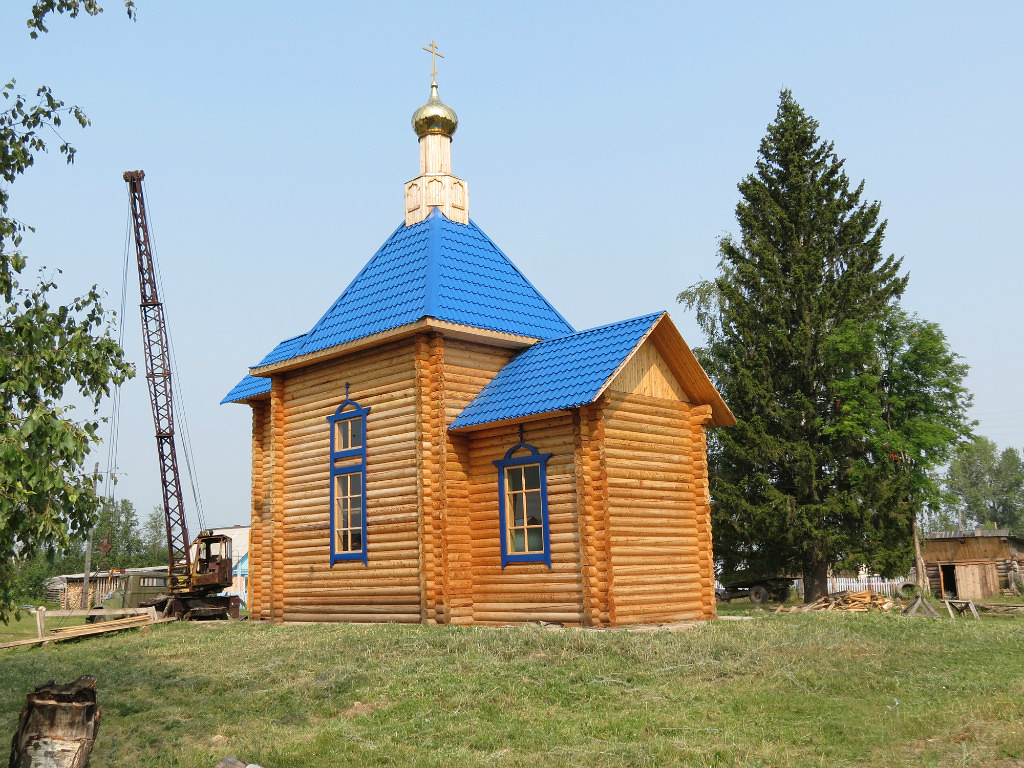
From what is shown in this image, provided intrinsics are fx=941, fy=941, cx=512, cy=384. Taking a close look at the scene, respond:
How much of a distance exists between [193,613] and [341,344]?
1166 centimetres

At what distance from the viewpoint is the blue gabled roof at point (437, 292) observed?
17219mm

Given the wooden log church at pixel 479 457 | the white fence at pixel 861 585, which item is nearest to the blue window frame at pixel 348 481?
the wooden log church at pixel 479 457

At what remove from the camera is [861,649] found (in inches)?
472

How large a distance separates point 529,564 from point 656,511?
2410mm

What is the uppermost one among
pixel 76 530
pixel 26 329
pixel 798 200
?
pixel 798 200

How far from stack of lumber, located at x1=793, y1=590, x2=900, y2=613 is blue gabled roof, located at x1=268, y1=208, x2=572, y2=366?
961 cm

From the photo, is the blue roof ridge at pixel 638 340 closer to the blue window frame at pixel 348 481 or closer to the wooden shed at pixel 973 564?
the blue window frame at pixel 348 481

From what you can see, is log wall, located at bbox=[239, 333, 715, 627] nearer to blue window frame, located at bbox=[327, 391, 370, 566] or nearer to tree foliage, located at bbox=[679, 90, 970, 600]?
blue window frame, located at bbox=[327, 391, 370, 566]

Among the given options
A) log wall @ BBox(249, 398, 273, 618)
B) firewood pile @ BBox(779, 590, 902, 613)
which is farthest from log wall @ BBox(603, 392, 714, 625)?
log wall @ BBox(249, 398, 273, 618)

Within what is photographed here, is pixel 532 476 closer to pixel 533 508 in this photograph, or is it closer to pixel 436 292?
pixel 533 508

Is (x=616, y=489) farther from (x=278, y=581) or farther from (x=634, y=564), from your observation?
(x=278, y=581)

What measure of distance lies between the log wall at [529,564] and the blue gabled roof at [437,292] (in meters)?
2.40

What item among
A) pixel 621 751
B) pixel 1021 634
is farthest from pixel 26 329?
pixel 1021 634

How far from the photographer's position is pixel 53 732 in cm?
716
